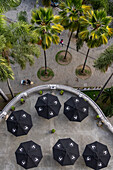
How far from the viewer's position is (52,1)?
169 ft

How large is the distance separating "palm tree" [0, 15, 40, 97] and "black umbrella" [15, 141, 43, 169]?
13.6 metres

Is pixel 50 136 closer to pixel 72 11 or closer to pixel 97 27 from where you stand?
pixel 97 27

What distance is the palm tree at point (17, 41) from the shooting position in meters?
24.0

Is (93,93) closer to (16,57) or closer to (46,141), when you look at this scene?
(46,141)

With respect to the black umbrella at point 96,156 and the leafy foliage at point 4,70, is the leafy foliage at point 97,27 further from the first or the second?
the black umbrella at point 96,156

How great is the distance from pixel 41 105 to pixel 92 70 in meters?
20.5

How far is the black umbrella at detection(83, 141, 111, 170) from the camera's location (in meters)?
24.9

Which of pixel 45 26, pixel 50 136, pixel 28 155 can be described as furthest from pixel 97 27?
pixel 28 155

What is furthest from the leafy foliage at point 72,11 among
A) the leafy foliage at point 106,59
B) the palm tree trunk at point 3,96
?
the palm tree trunk at point 3,96

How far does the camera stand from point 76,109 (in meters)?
28.1

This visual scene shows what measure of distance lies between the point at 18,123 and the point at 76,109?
9853 mm

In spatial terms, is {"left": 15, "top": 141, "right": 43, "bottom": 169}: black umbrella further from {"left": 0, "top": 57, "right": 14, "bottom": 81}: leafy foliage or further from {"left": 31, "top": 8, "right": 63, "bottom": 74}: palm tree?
{"left": 31, "top": 8, "right": 63, "bottom": 74}: palm tree

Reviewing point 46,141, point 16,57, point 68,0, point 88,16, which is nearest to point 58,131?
point 46,141

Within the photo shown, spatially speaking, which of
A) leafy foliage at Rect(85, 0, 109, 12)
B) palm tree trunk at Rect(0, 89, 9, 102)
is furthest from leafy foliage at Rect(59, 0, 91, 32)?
palm tree trunk at Rect(0, 89, 9, 102)
